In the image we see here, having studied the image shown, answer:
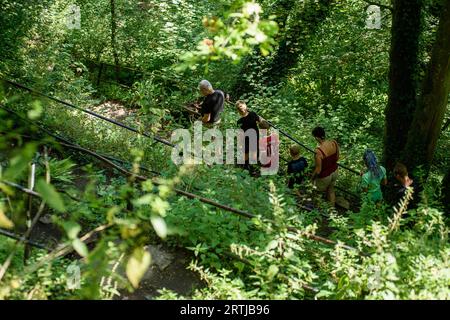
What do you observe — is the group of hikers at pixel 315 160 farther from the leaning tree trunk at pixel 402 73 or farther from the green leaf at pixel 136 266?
the green leaf at pixel 136 266

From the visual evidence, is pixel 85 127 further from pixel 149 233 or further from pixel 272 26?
pixel 272 26

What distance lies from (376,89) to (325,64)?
1701 millimetres

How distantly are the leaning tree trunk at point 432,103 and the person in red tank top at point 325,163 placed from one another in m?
1.14

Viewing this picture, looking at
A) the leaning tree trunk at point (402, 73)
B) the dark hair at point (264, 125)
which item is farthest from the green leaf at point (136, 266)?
the leaning tree trunk at point (402, 73)

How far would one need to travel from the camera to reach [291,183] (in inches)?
330

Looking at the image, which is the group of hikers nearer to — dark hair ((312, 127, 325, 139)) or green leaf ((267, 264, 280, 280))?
dark hair ((312, 127, 325, 139))

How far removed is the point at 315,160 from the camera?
8180 millimetres

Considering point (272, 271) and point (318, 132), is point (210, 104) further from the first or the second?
point (272, 271)

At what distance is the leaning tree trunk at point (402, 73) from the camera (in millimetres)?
8156

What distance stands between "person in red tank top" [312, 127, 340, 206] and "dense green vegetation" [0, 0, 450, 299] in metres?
0.32

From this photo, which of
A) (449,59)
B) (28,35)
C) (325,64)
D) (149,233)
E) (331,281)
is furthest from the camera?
(325,64)
